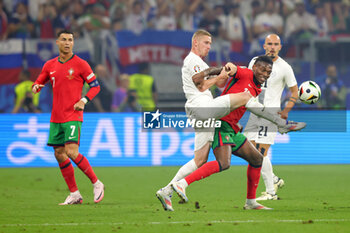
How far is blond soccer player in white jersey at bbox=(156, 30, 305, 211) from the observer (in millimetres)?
6891

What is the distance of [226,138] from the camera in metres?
6.98

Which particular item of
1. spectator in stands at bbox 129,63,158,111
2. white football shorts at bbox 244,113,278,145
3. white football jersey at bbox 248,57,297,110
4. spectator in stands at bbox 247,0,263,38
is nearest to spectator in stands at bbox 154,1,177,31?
spectator in stands at bbox 247,0,263,38

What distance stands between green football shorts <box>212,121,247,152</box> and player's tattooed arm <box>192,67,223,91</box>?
1.74ft

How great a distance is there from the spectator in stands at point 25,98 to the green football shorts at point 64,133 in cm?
645

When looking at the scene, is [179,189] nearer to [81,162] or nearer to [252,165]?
[252,165]

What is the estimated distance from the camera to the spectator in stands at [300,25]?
1753 cm

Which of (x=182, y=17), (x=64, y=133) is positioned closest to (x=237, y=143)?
(x=64, y=133)

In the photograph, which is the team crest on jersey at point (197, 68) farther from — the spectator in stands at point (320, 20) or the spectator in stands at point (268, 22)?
the spectator in stands at point (320, 20)

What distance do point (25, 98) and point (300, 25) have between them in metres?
7.64

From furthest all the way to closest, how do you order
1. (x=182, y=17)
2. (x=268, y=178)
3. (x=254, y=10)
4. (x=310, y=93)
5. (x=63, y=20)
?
1. (x=254, y=10)
2. (x=182, y=17)
3. (x=63, y=20)
4. (x=268, y=178)
5. (x=310, y=93)

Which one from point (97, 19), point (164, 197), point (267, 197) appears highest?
point (97, 19)

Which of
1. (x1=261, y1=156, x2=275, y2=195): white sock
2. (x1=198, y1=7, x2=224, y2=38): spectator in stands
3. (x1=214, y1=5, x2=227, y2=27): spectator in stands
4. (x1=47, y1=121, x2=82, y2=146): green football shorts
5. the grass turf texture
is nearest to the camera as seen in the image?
the grass turf texture

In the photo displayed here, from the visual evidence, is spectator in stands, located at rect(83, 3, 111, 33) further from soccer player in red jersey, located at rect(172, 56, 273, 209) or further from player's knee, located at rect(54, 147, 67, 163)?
soccer player in red jersey, located at rect(172, 56, 273, 209)

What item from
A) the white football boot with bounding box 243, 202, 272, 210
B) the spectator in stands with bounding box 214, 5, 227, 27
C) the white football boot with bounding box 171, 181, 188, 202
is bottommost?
the white football boot with bounding box 243, 202, 272, 210
